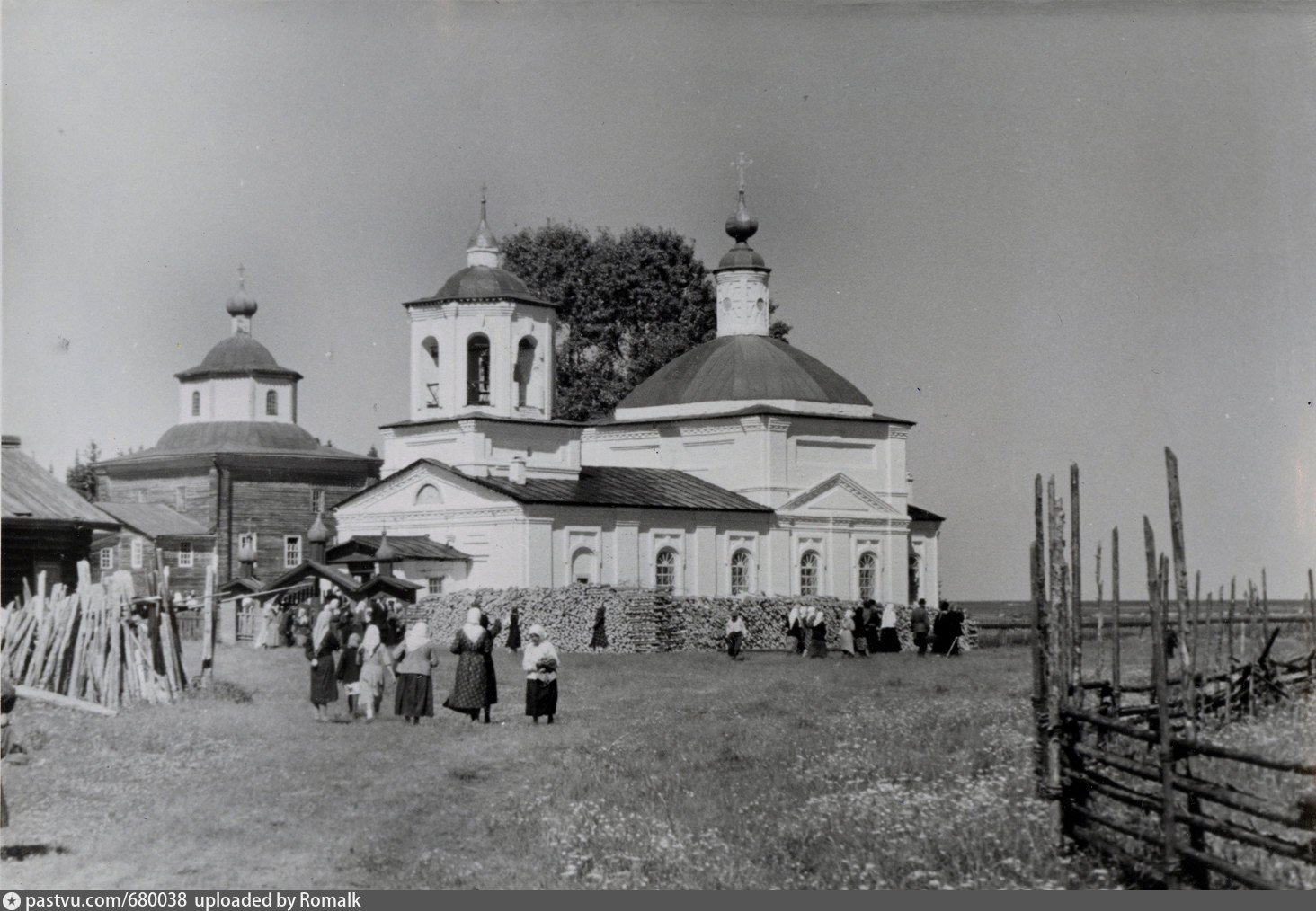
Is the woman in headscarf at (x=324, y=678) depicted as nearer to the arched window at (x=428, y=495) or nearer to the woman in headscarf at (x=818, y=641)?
the woman in headscarf at (x=818, y=641)

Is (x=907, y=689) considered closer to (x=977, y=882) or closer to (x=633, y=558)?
(x=977, y=882)

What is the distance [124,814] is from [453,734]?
4.72 meters

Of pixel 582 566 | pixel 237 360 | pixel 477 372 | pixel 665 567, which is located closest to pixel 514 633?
pixel 582 566

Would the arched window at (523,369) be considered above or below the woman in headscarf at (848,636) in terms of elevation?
above

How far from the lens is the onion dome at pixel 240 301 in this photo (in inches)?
685

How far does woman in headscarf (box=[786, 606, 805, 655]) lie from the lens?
106ft

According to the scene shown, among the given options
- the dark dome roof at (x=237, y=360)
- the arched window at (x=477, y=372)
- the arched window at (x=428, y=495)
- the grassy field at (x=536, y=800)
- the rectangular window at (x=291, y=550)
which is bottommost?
the grassy field at (x=536, y=800)

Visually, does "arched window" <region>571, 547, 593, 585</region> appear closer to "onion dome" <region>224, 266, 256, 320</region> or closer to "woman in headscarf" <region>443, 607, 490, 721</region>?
"woman in headscarf" <region>443, 607, 490, 721</region>

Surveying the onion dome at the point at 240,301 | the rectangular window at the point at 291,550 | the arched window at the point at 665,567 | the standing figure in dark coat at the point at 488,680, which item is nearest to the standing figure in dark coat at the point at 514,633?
the arched window at the point at 665,567

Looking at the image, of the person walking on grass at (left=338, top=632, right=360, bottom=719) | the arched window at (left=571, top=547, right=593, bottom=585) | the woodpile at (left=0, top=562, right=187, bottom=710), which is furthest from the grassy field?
the arched window at (left=571, top=547, right=593, bottom=585)

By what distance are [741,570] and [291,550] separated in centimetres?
1043

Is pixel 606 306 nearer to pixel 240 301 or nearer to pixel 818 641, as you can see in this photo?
pixel 818 641

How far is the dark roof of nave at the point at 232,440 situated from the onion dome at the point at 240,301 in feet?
10.2

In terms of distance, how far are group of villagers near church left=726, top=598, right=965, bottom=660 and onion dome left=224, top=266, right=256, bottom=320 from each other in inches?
582
